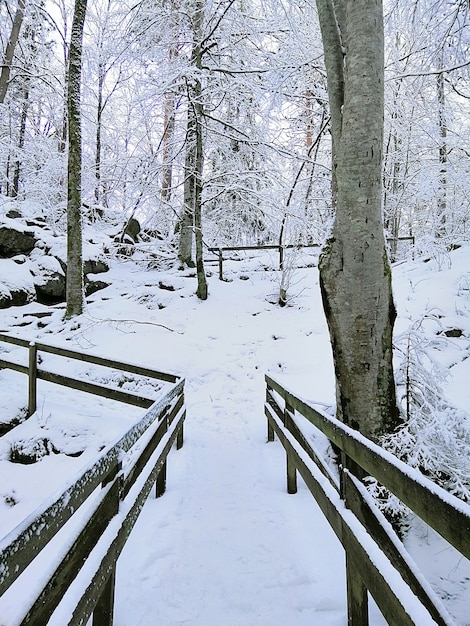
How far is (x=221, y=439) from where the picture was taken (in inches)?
209

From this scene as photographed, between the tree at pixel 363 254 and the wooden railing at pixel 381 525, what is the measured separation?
2.48 ft

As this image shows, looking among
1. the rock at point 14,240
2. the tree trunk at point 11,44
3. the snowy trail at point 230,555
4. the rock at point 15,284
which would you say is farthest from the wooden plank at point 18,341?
the rock at point 14,240

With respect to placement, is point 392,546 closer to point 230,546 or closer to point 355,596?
point 355,596

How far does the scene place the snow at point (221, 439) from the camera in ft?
7.73

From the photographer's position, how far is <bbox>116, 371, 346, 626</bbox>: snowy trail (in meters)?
2.18

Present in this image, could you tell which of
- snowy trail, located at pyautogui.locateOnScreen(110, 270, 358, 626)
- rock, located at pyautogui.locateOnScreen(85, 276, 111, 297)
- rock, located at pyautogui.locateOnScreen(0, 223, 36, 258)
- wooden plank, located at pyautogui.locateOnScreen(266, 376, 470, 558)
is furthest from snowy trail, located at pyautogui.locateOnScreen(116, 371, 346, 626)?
rock, located at pyautogui.locateOnScreen(0, 223, 36, 258)

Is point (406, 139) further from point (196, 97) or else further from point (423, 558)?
point (423, 558)

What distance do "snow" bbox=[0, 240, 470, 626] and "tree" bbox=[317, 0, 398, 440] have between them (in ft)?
3.37

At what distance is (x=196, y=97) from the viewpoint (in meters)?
9.51

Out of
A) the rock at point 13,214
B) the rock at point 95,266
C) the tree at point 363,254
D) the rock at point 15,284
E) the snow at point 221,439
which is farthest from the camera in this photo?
the rock at point 95,266

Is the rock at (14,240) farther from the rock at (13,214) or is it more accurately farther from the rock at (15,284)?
the rock at (13,214)

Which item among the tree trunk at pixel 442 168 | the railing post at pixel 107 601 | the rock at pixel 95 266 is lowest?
the railing post at pixel 107 601

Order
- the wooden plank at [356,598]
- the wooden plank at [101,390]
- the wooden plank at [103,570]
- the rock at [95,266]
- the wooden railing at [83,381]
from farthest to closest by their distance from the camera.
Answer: the rock at [95,266] → the wooden railing at [83,381] → the wooden plank at [101,390] → the wooden plank at [356,598] → the wooden plank at [103,570]

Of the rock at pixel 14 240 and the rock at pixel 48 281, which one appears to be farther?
the rock at pixel 14 240
